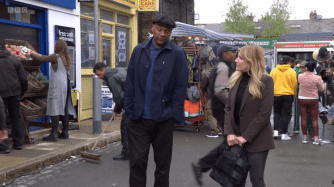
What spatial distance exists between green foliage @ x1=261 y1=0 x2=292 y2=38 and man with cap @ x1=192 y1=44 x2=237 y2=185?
160 feet

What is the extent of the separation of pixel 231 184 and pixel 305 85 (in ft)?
19.9

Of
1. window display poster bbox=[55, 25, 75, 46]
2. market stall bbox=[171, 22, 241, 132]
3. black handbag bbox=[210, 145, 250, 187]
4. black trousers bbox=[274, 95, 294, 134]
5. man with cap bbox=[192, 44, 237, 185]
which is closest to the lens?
black handbag bbox=[210, 145, 250, 187]

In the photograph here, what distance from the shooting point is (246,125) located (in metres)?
4.31

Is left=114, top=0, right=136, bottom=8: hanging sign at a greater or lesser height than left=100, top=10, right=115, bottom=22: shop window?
greater

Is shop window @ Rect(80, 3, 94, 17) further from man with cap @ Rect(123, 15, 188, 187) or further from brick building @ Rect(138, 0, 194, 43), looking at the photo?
man with cap @ Rect(123, 15, 188, 187)

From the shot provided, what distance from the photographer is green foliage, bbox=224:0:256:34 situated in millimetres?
53156

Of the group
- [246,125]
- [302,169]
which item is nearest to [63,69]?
[302,169]

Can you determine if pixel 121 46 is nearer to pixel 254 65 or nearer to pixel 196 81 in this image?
pixel 196 81

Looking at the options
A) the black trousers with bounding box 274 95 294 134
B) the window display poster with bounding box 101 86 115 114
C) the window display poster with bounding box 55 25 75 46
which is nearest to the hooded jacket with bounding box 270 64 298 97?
the black trousers with bounding box 274 95 294 134

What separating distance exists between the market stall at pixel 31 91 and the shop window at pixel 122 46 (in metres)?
5.88

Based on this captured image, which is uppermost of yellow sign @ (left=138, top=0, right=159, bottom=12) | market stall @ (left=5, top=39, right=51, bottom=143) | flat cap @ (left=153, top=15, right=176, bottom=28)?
yellow sign @ (left=138, top=0, right=159, bottom=12)

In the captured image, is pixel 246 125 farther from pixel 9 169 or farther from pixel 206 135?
pixel 206 135

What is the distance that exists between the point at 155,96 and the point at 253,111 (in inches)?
37.2

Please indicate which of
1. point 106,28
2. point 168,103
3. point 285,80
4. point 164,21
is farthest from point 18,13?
point 168,103
